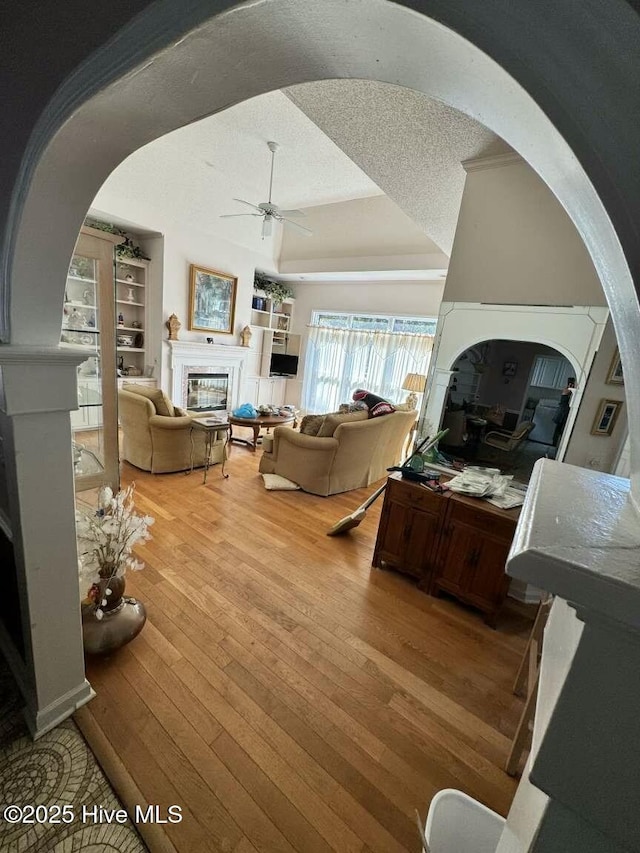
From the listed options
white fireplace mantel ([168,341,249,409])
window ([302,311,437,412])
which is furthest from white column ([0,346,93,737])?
window ([302,311,437,412])

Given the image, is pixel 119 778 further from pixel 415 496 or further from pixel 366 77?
pixel 366 77

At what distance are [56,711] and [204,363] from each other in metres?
5.00

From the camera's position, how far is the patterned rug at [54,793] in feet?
3.55

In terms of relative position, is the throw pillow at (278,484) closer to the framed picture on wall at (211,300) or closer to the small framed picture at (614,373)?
the small framed picture at (614,373)

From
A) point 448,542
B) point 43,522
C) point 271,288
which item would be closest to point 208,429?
point 43,522

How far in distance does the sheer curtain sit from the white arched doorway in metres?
5.50

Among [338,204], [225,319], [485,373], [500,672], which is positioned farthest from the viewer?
[225,319]

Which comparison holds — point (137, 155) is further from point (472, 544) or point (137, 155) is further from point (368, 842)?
point (368, 842)

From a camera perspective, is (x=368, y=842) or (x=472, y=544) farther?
(x=472, y=544)

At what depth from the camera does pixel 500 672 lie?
180 centimetres

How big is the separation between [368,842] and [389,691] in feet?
1.76

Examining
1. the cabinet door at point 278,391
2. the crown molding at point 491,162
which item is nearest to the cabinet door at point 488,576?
the crown molding at point 491,162

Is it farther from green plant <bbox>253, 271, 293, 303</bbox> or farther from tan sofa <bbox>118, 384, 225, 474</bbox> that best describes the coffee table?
green plant <bbox>253, 271, 293, 303</bbox>

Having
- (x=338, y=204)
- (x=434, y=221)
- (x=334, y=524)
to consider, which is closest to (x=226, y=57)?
(x=334, y=524)
